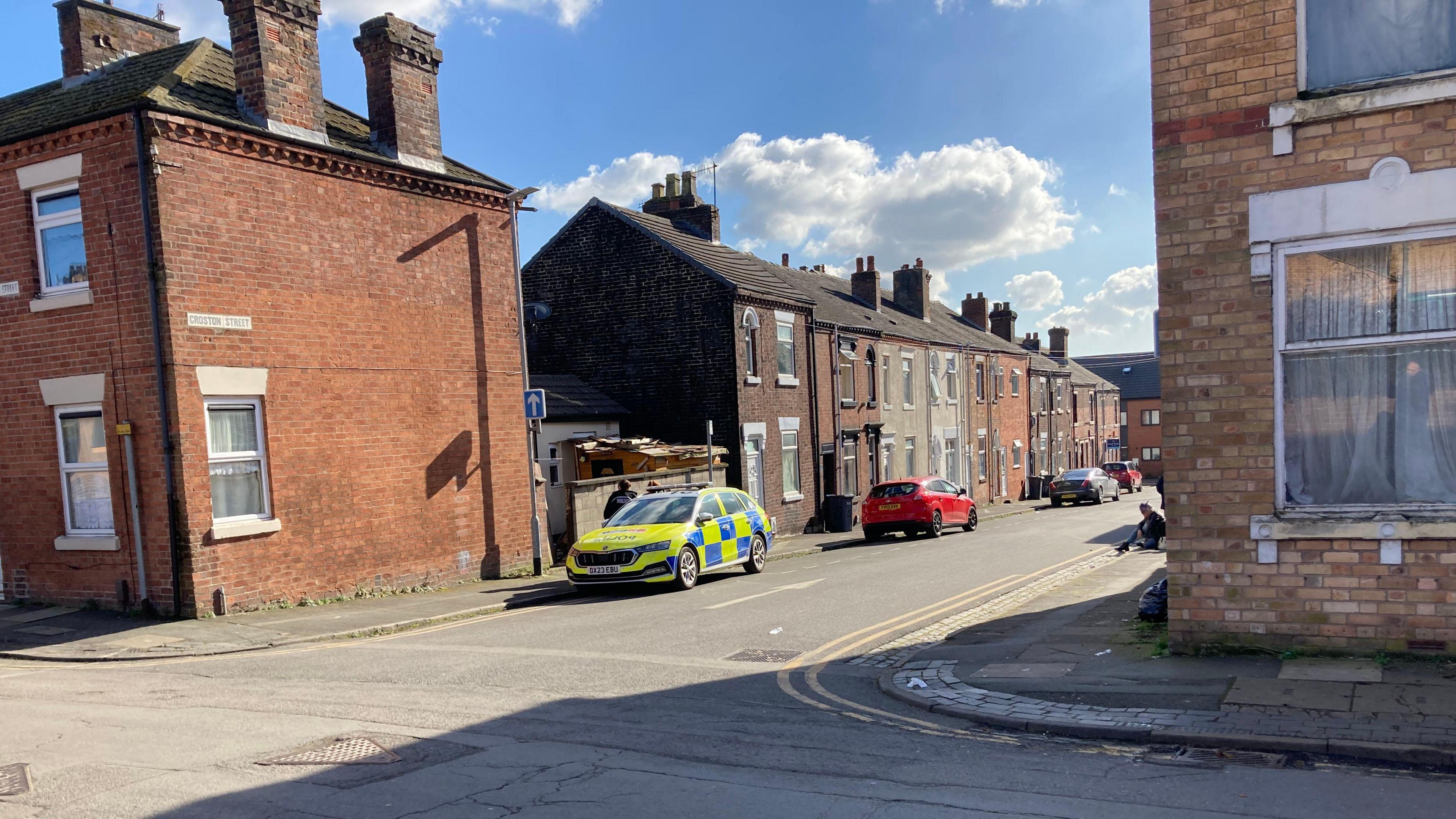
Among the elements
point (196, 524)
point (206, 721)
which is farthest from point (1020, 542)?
point (206, 721)

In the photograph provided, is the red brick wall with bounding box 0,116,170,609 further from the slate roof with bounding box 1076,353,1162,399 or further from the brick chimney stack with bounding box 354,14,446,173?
the slate roof with bounding box 1076,353,1162,399

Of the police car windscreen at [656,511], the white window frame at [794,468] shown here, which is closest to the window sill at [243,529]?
the police car windscreen at [656,511]

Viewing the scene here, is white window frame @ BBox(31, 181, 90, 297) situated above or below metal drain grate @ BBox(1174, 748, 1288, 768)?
above

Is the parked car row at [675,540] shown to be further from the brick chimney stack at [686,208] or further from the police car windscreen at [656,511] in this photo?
the brick chimney stack at [686,208]

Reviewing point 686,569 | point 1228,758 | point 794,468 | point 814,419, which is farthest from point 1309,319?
point 814,419

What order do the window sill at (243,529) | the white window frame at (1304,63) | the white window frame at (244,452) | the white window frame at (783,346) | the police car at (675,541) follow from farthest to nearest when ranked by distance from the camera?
the white window frame at (783,346), the police car at (675,541), the white window frame at (244,452), the window sill at (243,529), the white window frame at (1304,63)

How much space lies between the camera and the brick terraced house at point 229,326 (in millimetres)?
12156

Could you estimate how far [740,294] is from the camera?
2514 centimetres

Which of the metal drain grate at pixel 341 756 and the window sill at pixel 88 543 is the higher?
the window sill at pixel 88 543

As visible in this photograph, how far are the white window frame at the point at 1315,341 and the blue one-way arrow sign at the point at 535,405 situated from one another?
12024mm

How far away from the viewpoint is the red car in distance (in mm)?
51312

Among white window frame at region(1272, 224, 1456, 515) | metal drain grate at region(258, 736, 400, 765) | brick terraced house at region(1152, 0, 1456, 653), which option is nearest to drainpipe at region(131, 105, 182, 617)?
metal drain grate at region(258, 736, 400, 765)

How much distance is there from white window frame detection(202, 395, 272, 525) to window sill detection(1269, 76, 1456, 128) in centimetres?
1233

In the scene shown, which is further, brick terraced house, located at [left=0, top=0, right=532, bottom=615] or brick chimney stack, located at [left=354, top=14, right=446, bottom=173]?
brick chimney stack, located at [left=354, top=14, right=446, bottom=173]
